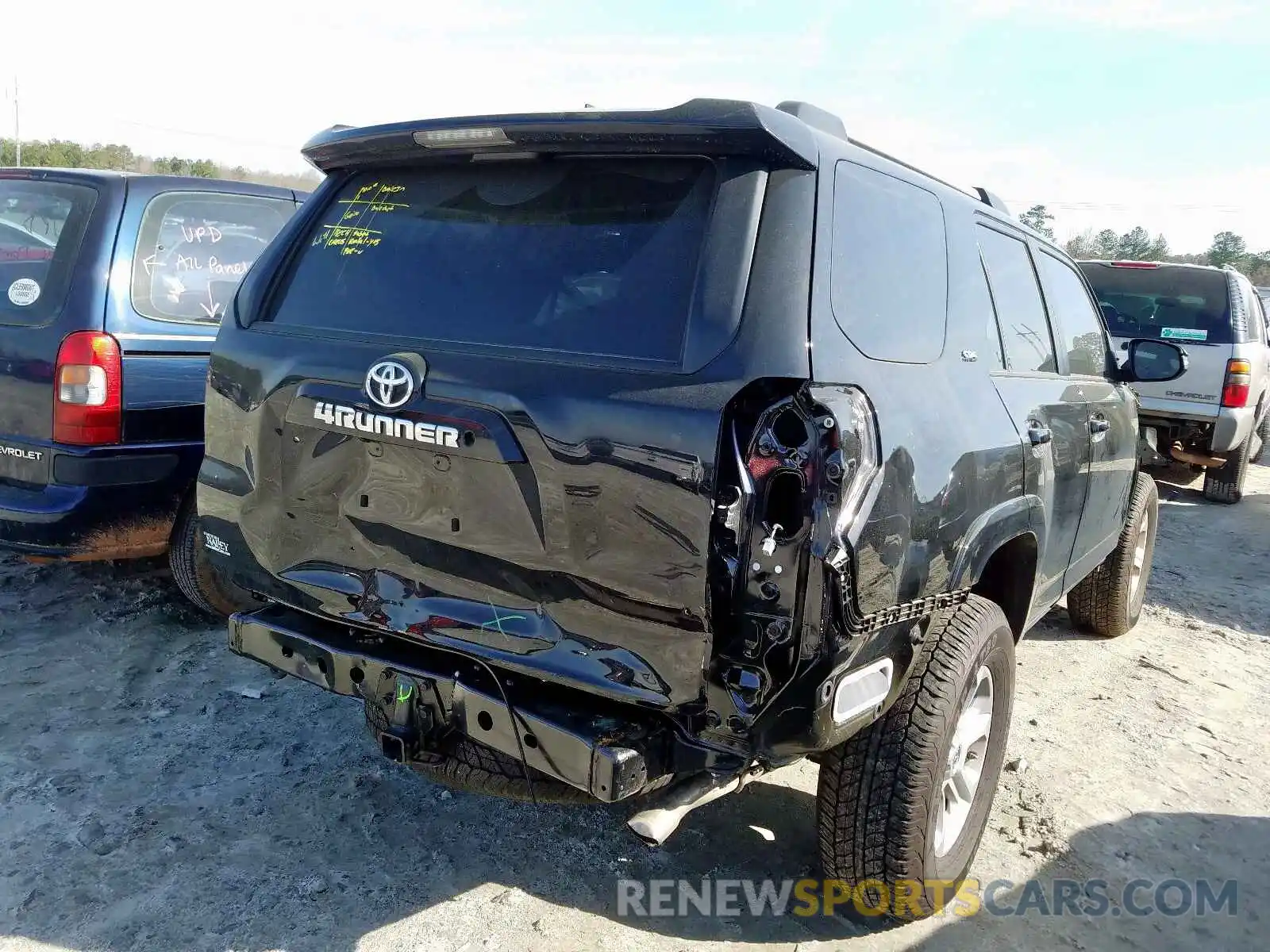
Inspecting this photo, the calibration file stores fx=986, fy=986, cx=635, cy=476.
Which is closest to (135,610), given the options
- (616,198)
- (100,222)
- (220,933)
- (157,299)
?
(157,299)

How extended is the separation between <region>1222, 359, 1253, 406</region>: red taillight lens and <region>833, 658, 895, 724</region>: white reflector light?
6.84m

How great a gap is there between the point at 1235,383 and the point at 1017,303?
553 cm

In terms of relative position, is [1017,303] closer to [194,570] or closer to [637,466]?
[637,466]

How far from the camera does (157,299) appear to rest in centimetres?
413

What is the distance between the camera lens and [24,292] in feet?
13.2

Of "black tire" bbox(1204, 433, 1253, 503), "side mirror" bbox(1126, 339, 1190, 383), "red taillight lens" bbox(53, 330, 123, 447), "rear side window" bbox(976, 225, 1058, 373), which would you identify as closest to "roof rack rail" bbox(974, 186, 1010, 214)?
"rear side window" bbox(976, 225, 1058, 373)

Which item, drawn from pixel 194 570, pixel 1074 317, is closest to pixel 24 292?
pixel 194 570

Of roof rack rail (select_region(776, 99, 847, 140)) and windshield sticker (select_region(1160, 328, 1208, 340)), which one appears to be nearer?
roof rack rail (select_region(776, 99, 847, 140))

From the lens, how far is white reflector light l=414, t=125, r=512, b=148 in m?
2.44

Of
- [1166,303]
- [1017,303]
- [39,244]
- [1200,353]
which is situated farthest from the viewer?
[1166,303]

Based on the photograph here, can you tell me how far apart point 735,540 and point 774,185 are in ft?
2.67

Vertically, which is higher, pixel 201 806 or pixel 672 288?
pixel 672 288

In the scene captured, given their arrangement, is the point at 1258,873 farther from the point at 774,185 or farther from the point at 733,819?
the point at 774,185

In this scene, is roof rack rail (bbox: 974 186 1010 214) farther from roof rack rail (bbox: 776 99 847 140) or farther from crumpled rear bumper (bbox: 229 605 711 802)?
crumpled rear bumper (bbox: 229 605 711 802)
